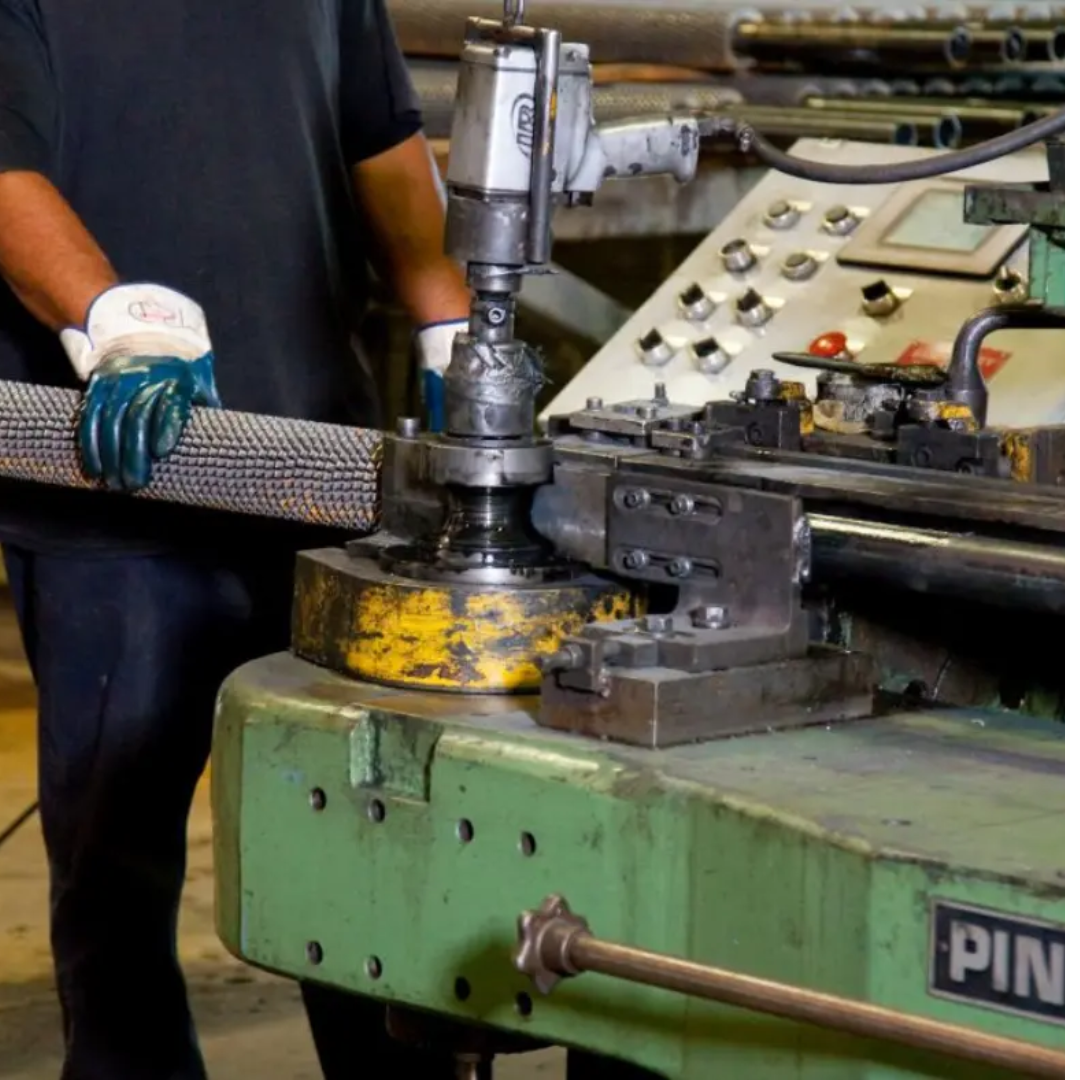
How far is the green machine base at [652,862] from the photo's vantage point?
1295mm

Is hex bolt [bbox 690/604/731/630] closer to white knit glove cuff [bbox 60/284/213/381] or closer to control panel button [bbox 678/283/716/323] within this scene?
white knit glove cuff [bbox 60/284/213/381]

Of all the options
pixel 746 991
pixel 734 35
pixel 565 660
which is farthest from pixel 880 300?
pixel 746 991

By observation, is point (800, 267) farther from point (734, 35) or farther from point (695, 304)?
point (734, 35)

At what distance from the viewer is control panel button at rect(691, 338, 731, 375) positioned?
10.2ft

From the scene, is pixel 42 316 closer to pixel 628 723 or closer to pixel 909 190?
pixel 628 723

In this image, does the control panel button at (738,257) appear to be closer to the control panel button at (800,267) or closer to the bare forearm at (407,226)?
the control panel button at (800,267)

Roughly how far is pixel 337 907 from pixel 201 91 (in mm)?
1088

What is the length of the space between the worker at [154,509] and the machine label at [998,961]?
1.07 metres

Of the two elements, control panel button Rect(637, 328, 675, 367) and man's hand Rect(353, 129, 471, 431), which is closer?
man's hand Rect(353, 129, 471, 431)

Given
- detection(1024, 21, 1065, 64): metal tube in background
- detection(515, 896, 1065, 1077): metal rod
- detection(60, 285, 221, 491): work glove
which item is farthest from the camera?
detection(1024, 21, 1065, 64): metal tube in background

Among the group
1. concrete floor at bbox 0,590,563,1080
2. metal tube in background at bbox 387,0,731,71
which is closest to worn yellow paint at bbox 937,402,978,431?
concrete floor at bbox 0,590,563,1080

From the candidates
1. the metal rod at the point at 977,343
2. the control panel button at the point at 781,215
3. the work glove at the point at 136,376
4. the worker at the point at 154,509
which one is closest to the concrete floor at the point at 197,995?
the worker at the point at 154,509

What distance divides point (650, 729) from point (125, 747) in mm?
1049

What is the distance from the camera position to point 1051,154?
76.9 inches
